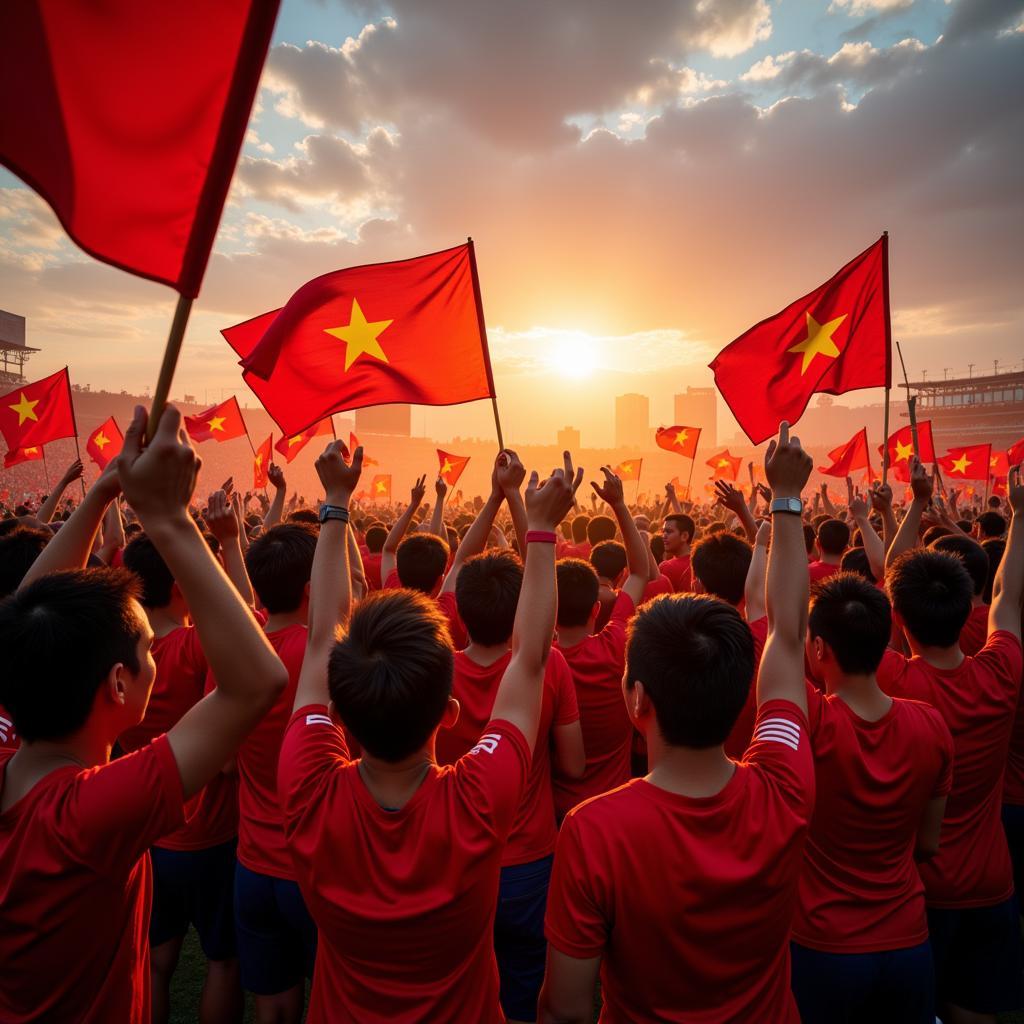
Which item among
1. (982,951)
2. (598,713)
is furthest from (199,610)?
(982,951)

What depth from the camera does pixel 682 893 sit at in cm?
156

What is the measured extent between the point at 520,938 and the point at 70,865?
1928 millimetres

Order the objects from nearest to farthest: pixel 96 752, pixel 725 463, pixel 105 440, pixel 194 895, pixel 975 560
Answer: pixel 96 752
pixel 194 895
pixel 975 560
pixel 105 440
pixel 725 463

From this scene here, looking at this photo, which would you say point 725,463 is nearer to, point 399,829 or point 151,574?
point 151,574

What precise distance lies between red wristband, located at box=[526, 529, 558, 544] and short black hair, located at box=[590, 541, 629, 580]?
3096 mm

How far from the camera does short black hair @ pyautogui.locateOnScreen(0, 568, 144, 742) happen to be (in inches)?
61.9

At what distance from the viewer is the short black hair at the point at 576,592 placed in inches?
131

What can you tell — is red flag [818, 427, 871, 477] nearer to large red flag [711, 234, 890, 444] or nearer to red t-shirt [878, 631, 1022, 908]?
large red flag [711, 234, 890, 444]

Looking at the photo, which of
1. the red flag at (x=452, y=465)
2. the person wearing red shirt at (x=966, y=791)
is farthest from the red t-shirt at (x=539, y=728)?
the red flag at (x=452, y=465)

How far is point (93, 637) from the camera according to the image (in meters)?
1.62

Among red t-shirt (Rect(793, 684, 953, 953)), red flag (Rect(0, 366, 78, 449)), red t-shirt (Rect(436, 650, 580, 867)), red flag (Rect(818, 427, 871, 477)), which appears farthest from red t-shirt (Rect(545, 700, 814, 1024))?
red flag (Rect(818, 427, 871, 477))

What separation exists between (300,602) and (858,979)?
2540 millimetres

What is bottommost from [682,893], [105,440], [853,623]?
[682,893]

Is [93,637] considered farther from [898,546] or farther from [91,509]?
[898,546]
